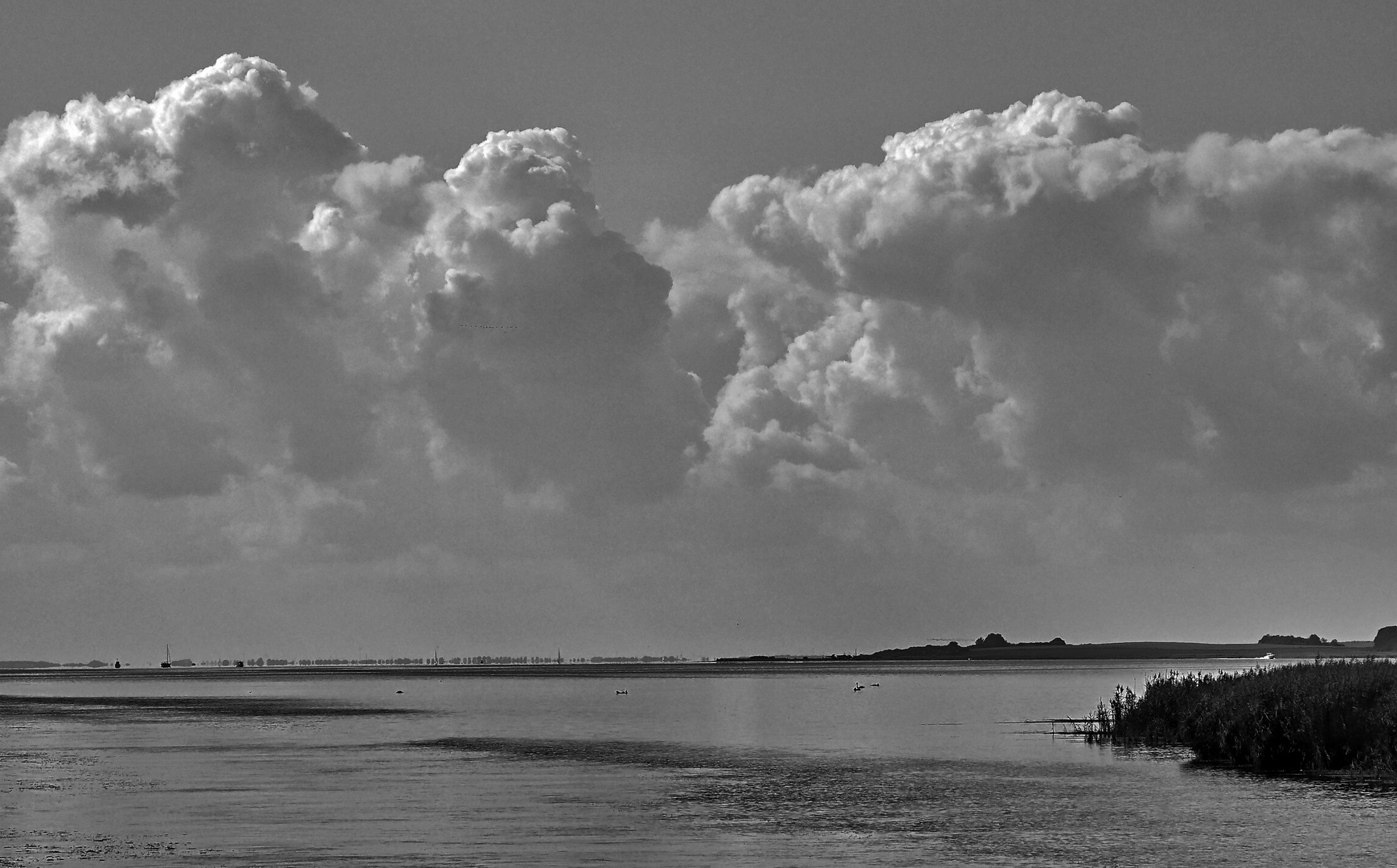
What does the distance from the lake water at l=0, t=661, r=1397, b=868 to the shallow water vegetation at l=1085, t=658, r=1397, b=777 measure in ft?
7.52

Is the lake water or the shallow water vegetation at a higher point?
the shallow water vegetation

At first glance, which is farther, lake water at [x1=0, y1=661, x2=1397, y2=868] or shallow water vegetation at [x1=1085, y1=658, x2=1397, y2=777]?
shallow water vegetation at [x1=1085, y1=658, x2=1397, y2=777]

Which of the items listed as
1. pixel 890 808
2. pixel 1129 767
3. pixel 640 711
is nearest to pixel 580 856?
pixel 890 808

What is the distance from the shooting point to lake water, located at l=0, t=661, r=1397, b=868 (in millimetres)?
39781

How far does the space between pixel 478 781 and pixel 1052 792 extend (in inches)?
817

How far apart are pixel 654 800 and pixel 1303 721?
2454cm

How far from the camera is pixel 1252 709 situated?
62.9m

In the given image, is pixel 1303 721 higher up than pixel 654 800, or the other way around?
pixel 1303 721

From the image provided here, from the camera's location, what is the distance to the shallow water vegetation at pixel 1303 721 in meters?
56.7

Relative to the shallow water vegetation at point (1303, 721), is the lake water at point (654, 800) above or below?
below

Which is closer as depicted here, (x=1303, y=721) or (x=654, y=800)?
(x=654, y=800)

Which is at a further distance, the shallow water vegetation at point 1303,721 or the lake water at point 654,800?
the shallow water vegetation at point 1303,721

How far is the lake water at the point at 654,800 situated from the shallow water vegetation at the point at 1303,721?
2.29m

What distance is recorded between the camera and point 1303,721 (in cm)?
5916
